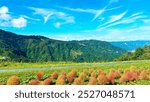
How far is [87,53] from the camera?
48.4ft

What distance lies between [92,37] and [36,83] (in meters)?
1.09

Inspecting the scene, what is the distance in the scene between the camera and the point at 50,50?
48.9ft

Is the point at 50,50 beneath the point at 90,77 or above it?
above

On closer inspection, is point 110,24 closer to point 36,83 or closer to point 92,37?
point 92,37

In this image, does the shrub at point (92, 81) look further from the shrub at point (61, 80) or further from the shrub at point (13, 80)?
the shrub at point (13, 80)

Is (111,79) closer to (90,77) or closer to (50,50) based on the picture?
(90,77)

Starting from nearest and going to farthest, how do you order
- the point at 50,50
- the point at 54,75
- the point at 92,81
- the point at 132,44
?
the point at 92,81 < the point at 132,44 < the point at 54,75 < the point at 50,50

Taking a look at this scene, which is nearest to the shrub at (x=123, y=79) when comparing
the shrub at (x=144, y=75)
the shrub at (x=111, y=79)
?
the shrub at (x=111, y=79)

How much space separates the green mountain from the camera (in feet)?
47.1

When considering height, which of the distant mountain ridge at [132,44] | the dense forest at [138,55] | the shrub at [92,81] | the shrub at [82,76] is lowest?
the shrub at [92,81]

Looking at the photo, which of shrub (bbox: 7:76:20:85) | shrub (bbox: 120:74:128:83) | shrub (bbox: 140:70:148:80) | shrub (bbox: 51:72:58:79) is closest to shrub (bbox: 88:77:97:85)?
shrub (bbox: 120:74:128:83)

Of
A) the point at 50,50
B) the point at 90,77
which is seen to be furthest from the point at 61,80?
the point at 50,50

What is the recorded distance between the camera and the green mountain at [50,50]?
14.4 meters

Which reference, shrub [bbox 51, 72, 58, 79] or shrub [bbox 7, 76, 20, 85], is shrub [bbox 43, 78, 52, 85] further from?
shrub [bbox 7, 76, 20, 85]
